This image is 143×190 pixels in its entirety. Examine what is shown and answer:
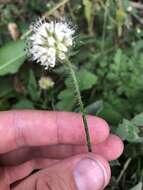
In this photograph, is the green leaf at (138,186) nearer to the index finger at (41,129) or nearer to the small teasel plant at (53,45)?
the index finger at (41,129)

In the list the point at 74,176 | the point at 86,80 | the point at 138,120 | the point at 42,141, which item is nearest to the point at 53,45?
the point at 74,176

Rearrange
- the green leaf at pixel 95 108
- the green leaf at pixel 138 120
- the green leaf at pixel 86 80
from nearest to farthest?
the green leaf at pixel 138 120
the green leaf at pixel 95 108
the green leaf at pixel 86 80

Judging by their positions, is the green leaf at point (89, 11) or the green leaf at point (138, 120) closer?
the green leaf at point (138, 120)

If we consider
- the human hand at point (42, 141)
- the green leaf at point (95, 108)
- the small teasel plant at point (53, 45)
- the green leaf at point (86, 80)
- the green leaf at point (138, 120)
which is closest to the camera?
the small teasel plant at point (53, 45)

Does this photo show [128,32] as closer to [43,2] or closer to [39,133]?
[43,2]

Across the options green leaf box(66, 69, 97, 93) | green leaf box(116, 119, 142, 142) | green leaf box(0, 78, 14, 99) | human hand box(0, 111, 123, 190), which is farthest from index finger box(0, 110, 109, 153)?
green leaf box(0, 78, 14, 99)

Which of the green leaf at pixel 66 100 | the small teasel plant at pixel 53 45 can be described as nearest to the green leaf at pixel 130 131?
the green leaf at pixel 66 100

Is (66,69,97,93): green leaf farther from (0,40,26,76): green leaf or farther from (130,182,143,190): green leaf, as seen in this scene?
(130,182,143,190): green leaf
